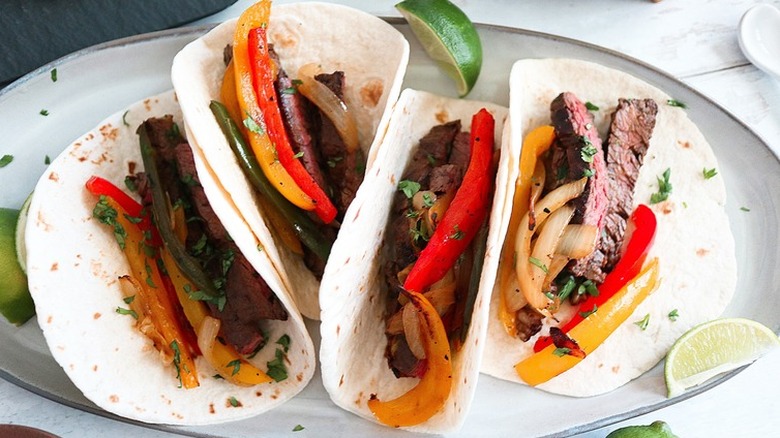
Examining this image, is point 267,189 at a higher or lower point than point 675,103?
lower

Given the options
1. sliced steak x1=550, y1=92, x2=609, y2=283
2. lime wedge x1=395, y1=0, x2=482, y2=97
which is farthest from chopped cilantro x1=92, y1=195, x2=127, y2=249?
sliced steak x1=550, y1=92, x2=609, y2=283

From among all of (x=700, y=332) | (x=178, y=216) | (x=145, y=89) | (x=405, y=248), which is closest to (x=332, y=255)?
(x=405, y=248)

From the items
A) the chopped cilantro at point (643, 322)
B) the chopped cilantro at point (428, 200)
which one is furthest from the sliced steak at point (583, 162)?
the chopped cilantro at point (428, 200)

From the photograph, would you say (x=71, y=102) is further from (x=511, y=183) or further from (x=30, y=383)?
(x=511, y=183)

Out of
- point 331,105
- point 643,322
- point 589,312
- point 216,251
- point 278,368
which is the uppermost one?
point 331,105

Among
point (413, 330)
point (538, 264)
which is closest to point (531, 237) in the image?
point (538, 264)

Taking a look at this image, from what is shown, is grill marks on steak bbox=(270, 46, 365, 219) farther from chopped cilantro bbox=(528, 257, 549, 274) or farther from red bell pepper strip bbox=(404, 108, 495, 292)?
chopped cilantro bbox=(528, 257, 549, 274)

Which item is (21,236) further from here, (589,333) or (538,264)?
(589,333)
